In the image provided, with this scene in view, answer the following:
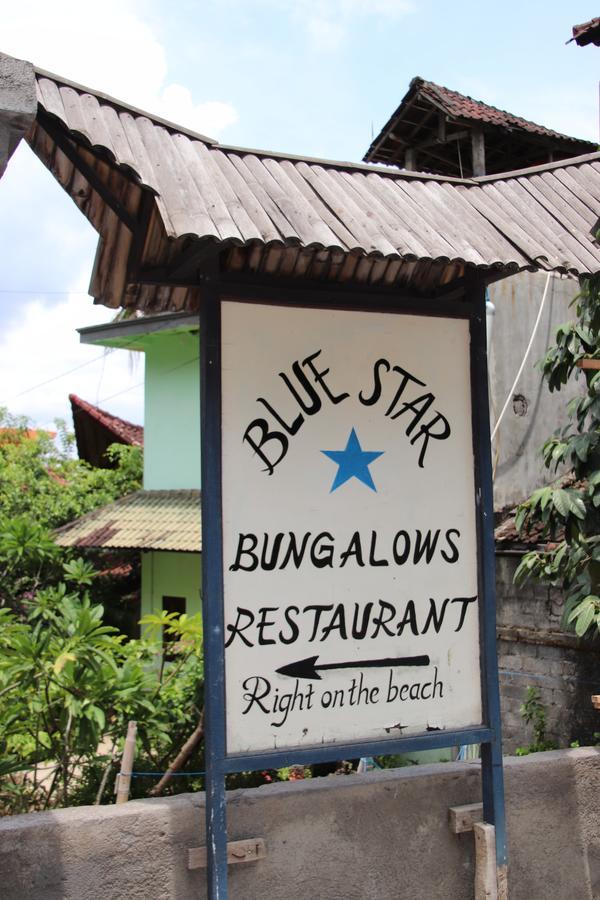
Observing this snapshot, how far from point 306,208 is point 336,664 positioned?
1.92m

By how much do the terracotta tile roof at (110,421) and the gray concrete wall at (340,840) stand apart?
13.3 metres

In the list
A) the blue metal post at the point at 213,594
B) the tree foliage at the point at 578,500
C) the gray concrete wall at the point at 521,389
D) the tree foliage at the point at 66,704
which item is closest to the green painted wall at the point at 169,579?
the gray concrete wall at the point at 521,389

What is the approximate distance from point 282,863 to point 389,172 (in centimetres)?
319

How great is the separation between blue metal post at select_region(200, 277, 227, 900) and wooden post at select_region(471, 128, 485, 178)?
424 inches

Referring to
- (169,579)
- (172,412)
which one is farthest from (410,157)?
(169,579)

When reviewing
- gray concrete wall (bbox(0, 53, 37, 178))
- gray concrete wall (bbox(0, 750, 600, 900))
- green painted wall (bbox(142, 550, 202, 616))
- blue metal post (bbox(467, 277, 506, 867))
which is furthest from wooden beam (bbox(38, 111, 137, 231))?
green painted wall (bbox(142, 550, 202, 616))

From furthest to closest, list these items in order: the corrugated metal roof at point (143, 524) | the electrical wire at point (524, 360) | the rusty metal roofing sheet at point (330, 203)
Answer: the corrugated metal roof at point (143, 524) < the electrical wire at point (524, 360) < the rusty metal roofing sheet at point (330, 203)

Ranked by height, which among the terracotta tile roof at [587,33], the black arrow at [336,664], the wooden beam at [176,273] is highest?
the terracotta tile roof at [587,33]

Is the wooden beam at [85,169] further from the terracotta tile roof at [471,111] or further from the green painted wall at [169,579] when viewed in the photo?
the terracotta tile roof at [471,111]

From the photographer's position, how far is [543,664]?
24.2ft

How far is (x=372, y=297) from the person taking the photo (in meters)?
3.92

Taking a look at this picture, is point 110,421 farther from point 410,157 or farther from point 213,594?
point 213,594

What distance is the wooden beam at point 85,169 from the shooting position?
3.39 meters

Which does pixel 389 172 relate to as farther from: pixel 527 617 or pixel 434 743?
pixel 527 617
